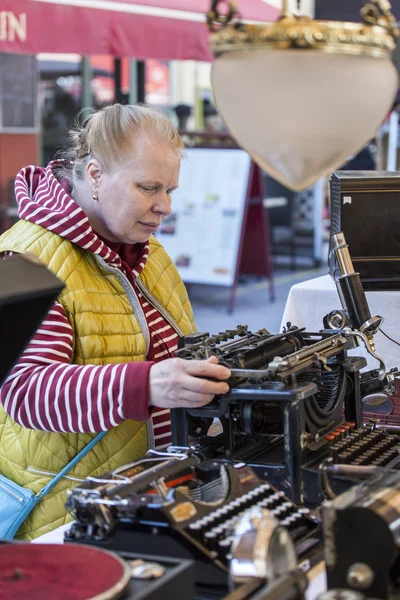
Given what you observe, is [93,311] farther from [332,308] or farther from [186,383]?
[332,308]

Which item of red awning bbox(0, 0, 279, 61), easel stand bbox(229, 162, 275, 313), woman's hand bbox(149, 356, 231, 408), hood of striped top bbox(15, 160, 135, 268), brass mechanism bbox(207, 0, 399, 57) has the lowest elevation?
easel stand bbox(229, 162, 275, 313)

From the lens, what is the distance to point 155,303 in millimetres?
2230

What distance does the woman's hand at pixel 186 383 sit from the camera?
1644mm

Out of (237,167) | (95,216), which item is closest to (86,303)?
(95,216)

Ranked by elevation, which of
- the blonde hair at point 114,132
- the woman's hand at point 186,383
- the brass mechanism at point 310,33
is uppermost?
the brass mechanism at point 310,33

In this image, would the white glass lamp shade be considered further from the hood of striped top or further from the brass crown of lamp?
the hood of striped top

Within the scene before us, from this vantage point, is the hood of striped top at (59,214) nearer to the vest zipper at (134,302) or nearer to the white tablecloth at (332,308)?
the vest zipper at (134,302)

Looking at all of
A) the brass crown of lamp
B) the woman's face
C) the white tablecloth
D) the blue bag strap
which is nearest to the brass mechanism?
the brass crown of lamp

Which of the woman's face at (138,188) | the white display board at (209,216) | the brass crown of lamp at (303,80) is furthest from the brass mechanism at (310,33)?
the white display board at (209,216)

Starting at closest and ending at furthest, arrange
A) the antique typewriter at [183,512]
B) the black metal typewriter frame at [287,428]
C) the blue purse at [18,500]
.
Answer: the antique typewriter at [183,512], the black metal typewriter frame at [287,428], the blue purse at [18,500]

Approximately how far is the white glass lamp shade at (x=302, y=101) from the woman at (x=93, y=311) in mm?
636

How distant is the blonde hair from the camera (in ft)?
6.88

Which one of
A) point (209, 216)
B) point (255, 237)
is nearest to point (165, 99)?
point (255, 237)

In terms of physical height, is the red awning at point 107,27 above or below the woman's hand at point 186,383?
above
